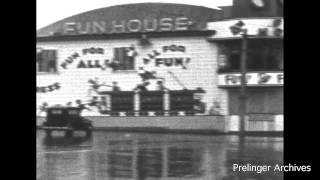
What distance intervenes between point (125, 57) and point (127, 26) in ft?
6.41

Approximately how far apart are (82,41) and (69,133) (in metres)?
8.11

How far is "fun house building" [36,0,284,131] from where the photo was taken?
2970cm

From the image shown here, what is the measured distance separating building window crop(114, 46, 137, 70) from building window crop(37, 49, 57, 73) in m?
4.24

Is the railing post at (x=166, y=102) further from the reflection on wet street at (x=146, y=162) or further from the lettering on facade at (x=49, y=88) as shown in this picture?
the reflection on wet street at (x=146, y=162)

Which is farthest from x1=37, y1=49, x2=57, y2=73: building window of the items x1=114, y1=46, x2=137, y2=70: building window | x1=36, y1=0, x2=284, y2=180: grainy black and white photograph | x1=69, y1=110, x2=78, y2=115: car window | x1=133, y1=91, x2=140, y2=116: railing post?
x1=69, y1=110, x2=78, y2=115: car window

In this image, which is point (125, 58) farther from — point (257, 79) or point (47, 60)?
point (257, 79)

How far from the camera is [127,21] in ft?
105

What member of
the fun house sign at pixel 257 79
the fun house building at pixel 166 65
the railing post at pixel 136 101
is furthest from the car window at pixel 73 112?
the fun house sign at pixel 257 79

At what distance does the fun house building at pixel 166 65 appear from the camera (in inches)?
1169

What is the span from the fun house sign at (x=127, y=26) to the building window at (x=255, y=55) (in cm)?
290

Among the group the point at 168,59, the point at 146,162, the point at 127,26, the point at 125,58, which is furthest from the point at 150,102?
the point at 146,162
